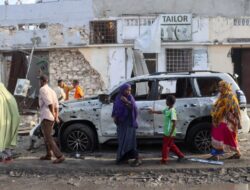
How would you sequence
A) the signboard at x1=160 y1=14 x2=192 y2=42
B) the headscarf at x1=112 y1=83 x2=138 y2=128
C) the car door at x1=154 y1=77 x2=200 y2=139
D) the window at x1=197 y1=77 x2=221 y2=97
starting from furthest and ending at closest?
1. the signboard at x1=160 y1=14 x2=192 y2=42
2. the window at x1=197 y1=77 x2=221 y2=97
3. the car door at x1=154 y1=77 x2=200 y2=139
4. the headscarf at x1=112 y1=83 x2=138 y2=128

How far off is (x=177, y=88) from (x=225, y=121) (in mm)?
1440

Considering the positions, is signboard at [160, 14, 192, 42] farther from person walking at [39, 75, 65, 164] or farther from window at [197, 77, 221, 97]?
person walking at [39, 75, 65, 164]

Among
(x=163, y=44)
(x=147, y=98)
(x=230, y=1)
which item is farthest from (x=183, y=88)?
(x=230, y=1)

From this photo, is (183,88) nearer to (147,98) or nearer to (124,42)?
(147,98)

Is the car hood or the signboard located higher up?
the signboard

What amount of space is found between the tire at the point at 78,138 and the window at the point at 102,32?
961 cm

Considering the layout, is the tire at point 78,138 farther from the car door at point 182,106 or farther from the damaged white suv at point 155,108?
the car door at point 182,106

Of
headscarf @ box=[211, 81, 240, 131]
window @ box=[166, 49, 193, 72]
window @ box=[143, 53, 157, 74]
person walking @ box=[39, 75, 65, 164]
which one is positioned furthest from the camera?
window @ box=[143, 53, 157, 74]

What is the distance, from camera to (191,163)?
8492 mm

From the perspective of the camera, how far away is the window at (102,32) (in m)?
18.7

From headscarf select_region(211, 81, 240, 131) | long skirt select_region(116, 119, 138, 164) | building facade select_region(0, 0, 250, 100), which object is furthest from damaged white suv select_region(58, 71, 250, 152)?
building facade select_region(0, 0, 250, 100)

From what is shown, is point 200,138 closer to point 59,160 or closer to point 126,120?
point 126,120

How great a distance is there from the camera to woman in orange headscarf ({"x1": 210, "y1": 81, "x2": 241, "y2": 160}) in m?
8.57

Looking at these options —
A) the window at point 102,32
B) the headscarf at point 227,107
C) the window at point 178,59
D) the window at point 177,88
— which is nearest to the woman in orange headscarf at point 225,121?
the headscarf at point 227,107
